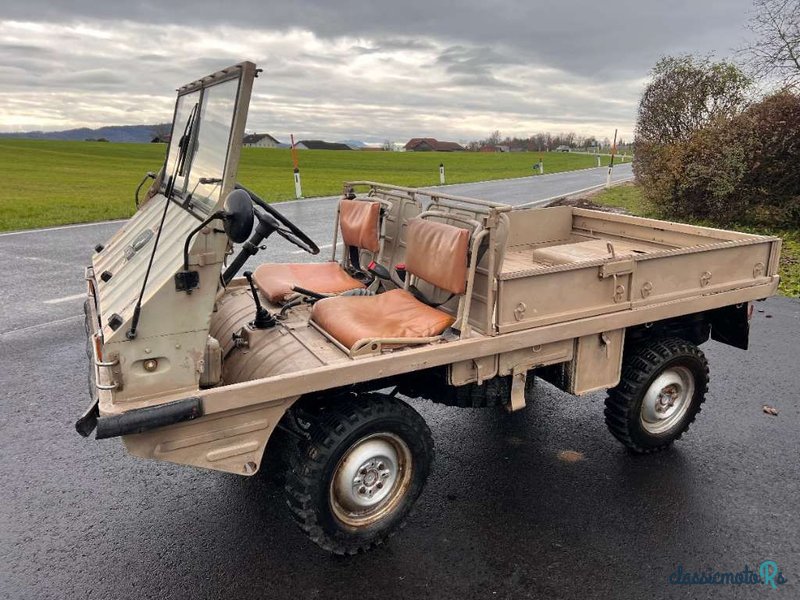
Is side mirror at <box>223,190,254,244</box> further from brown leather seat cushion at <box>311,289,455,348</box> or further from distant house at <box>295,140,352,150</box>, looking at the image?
distant house at <box>295,140,352,150</box>

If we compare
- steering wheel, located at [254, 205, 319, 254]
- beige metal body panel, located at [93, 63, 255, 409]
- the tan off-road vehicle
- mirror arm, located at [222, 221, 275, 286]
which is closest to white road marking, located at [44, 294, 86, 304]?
the tan off-road vehicle

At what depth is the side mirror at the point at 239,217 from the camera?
101 inches

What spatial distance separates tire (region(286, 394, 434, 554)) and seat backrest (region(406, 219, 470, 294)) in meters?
0.72

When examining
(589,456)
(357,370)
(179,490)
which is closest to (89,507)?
(179,490)

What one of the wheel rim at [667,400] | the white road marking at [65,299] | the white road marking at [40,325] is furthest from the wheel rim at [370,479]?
the white road marking at [65,299]

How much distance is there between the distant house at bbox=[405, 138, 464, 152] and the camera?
265ft

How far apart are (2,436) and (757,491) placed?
487 cm

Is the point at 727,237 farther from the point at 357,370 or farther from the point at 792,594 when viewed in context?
the point at 357,370

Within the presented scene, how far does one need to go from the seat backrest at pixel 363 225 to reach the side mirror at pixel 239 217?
6.86ft

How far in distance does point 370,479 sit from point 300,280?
69.5 inches

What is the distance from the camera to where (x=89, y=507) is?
357 centimetres

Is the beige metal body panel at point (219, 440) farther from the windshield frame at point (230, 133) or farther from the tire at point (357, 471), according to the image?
the windshield frame at point (230, 133)

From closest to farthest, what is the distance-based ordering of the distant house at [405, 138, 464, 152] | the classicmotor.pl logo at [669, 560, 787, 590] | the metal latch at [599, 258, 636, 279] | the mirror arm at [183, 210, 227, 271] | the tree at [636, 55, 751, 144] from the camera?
the mirror arm at [183, 210, 227, 271] → the classicmotor.pl logo at [669, 560, 787, 590] → the metal latch at [599, 258, 636, 279] → the tree at [636, 55, 751, 144] → the distant house at [405, 138, 464, 152]

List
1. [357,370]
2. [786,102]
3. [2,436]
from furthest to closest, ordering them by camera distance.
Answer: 1. [786,102]
2. [2,436]
3. [357,370]
